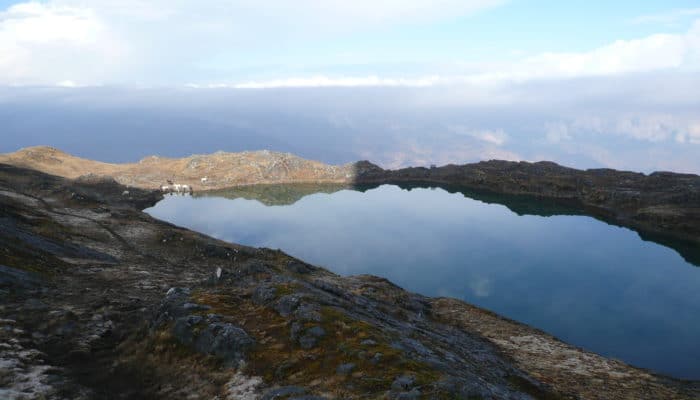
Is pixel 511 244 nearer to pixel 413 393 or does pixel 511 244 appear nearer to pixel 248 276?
pixel 248 276

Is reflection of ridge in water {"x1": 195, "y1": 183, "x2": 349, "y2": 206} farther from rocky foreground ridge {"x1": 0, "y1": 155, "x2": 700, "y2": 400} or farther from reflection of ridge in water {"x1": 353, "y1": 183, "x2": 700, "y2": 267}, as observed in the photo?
rocky foreground ridge {"x1": 0, "y1": 155, "x2": 700, "y2": 400}

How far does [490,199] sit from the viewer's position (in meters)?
169

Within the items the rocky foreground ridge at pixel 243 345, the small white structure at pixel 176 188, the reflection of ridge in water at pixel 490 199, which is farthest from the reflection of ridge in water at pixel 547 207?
the rocky foreground ridge at pixel 243 345

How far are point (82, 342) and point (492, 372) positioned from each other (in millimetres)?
29792

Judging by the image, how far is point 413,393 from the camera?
19406mm

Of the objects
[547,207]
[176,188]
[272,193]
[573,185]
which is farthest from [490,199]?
[176,188]

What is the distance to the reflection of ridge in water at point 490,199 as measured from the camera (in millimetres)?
114062

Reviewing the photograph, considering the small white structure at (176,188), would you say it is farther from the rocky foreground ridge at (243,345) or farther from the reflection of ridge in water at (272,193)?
the rocky foreground ridge at (243,345)

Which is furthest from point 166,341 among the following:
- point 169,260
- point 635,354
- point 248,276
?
point 635,354

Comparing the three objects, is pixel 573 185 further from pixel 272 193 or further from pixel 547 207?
pixel 272 193

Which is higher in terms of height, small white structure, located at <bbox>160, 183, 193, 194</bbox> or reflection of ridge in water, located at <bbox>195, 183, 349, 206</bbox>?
reflection of ridge in water, located at <bbox>195, 183, 349, 206</bbox>

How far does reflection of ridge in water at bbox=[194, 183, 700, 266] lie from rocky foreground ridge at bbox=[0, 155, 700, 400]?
280 ft

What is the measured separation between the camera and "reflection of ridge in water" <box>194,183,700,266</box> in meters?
114

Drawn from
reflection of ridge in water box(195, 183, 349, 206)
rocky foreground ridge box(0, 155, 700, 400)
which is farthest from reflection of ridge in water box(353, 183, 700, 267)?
rocky foreground ridge box(0, 155, 700, 400)
